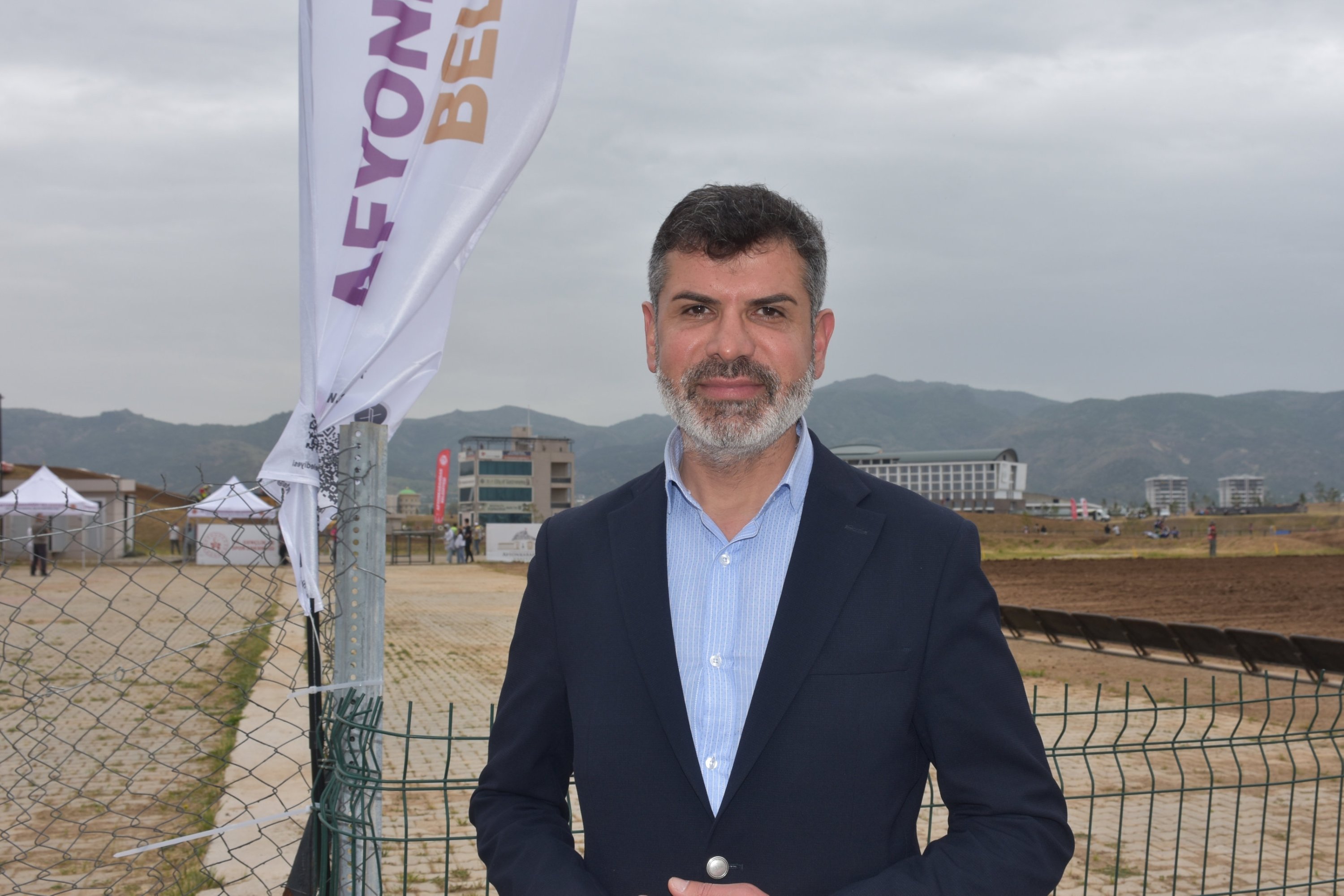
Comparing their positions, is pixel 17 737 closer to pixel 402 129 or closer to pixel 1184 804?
pixel 402 129

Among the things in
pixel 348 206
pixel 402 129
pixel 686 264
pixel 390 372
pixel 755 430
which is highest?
pixel 402 129

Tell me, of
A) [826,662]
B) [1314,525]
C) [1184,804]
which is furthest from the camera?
[1314,525]

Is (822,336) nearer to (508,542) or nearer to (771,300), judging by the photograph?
(771,300)

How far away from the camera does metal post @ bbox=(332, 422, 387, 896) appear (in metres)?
2.32

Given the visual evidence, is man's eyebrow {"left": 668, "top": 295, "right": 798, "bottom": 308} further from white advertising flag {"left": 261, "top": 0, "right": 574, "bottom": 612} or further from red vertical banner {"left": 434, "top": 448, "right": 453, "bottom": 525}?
red vertical banner {"left": 434, "top": 448, "right": 453, "bottom": 525}

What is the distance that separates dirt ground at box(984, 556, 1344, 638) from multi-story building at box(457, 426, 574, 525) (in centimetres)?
7719

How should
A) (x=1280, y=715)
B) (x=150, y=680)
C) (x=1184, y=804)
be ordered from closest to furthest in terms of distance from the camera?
1. (x=1184, y=804)
2. (x=1280, y=715)
3. (x=150, y=680)

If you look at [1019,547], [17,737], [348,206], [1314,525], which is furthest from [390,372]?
[1314,525]

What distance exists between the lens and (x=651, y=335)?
1980 mm

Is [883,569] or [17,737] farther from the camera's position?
[17,737]

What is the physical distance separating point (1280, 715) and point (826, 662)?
1059 centimetres

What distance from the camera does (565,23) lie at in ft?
8.37

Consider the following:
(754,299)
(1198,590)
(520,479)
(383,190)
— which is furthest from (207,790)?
(520,479)

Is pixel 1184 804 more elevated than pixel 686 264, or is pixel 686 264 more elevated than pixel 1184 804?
pixel 686 264
